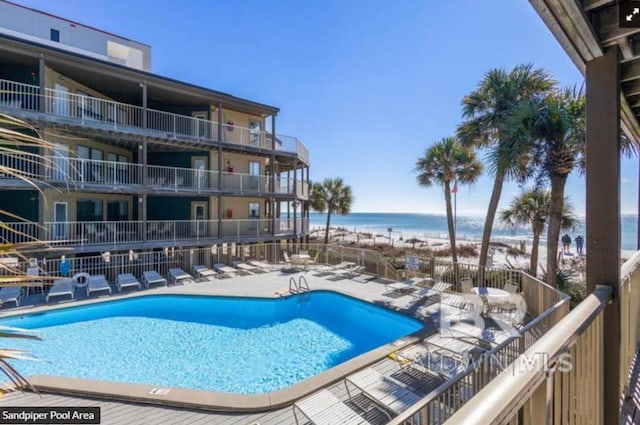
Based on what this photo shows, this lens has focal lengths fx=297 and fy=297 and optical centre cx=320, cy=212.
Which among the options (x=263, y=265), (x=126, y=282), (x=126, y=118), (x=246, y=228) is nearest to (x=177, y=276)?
(x=126, y=282)

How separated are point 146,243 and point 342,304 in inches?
389

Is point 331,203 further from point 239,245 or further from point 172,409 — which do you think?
point 172,409

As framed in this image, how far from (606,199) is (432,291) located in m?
8.84

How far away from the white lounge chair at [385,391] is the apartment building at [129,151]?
34.4 feet

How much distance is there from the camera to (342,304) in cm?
1111

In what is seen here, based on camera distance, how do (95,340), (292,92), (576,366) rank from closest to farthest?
(576,366)
(95,340)
(292,92)

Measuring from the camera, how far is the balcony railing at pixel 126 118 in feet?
40.3

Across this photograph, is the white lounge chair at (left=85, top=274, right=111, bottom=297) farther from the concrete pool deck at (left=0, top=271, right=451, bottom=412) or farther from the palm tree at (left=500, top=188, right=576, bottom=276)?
the palm tree at (left=500, top=188, right=576, bottom=276)

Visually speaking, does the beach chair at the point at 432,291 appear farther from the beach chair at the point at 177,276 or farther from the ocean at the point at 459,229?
the beach chair at the point at 177,276

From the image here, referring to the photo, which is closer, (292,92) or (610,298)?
(610,298)

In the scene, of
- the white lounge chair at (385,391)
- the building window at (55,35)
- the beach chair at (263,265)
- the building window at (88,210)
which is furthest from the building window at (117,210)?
the white lounge chair at (385,391)

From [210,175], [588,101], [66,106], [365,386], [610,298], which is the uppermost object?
[66,106]

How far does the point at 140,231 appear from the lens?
48.3 ft

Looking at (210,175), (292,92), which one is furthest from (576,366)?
(292,92)
